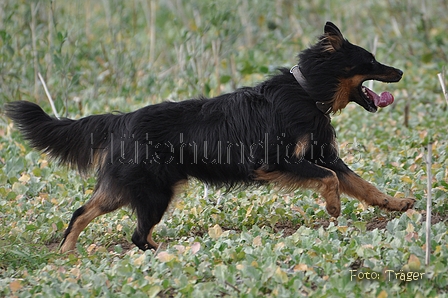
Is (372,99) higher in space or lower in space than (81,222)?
higher

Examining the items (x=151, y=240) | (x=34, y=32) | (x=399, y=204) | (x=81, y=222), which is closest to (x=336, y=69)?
(x=399, y=204)

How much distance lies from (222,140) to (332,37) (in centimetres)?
116

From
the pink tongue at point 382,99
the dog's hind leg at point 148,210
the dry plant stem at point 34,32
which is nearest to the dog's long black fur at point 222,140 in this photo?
the dog's hind leg at point 148,210

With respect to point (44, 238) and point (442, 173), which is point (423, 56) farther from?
point (44, 238)

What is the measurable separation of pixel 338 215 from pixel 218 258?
4.24 feet

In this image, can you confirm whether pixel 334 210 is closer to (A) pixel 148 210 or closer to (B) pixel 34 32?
(A) pixel 148 210

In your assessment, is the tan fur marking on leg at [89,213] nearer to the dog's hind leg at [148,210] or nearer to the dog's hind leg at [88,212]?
the dog's hind leg at [88,212]

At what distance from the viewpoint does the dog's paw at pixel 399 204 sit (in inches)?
205

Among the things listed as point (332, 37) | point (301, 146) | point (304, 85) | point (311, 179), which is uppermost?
point (332, 37)

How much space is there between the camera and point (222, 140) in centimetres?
521

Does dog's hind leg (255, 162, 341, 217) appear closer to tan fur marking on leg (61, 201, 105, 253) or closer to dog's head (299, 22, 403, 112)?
dog's head (299, 22, 403, 112)

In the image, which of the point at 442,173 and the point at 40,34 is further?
the point at 40,34

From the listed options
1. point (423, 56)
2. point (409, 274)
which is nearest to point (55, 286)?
point (409, 274)

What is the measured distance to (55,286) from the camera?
400cm
